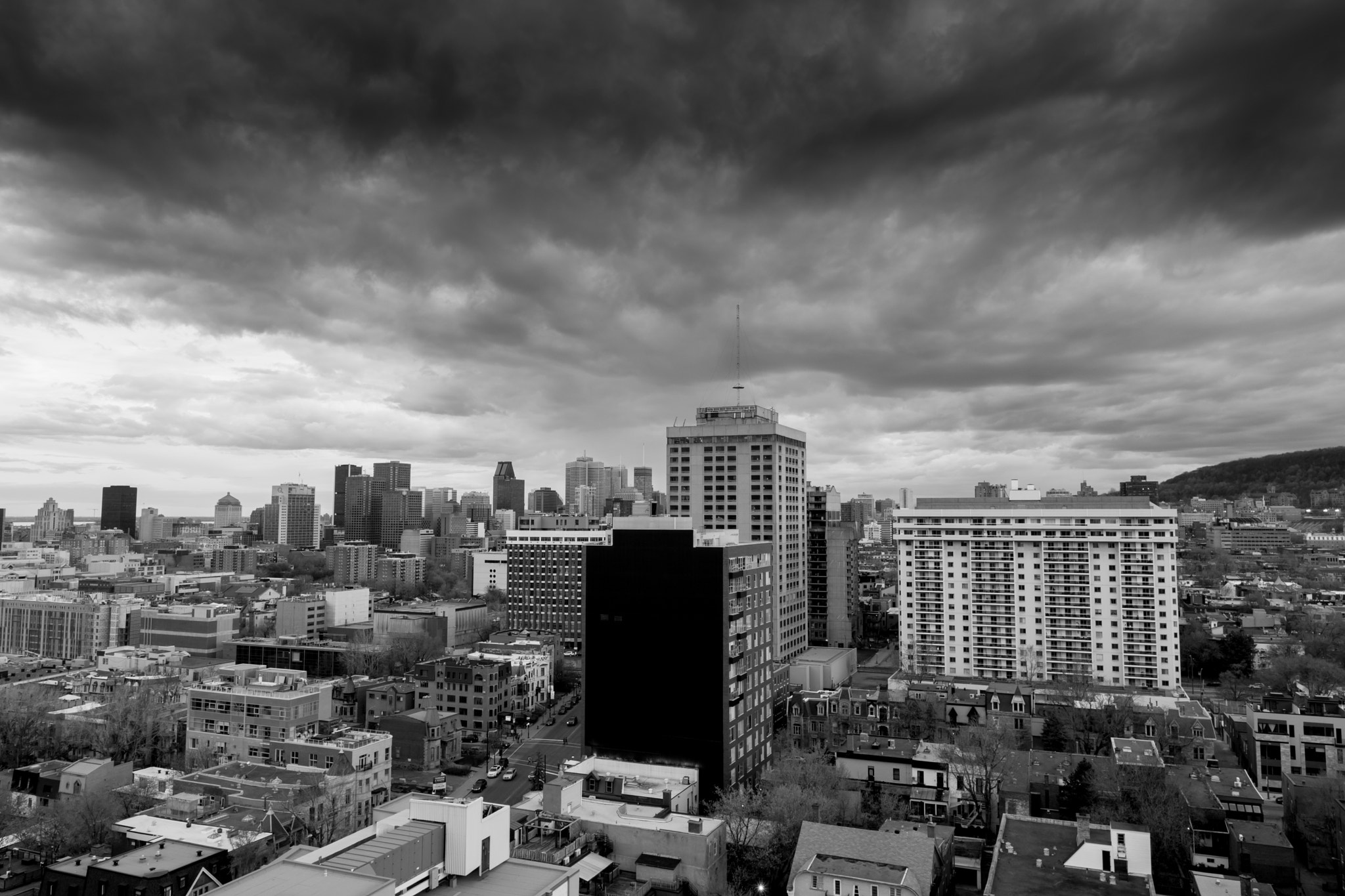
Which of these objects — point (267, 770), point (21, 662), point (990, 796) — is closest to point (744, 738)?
point (990, 796)

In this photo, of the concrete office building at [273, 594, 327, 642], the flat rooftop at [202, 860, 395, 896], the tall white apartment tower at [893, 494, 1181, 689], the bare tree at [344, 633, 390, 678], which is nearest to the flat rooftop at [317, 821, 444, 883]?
the flat rooftop at [202, 860, 395, 896]

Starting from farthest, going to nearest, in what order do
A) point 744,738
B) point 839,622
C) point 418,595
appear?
point 418,595 → point 839,622 → point 744,738

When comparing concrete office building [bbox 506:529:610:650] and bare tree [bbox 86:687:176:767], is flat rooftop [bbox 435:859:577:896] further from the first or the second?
concrete office building [bbox 506:529:610:650]

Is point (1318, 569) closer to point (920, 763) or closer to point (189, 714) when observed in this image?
point (920, 763)

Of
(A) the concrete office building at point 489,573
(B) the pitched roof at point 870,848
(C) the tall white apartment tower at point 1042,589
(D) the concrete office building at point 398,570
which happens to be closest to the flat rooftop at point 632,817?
(B) the pitched roof at point 870,848

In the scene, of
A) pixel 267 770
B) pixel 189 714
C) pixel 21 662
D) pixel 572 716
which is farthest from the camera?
pixel 21 662
